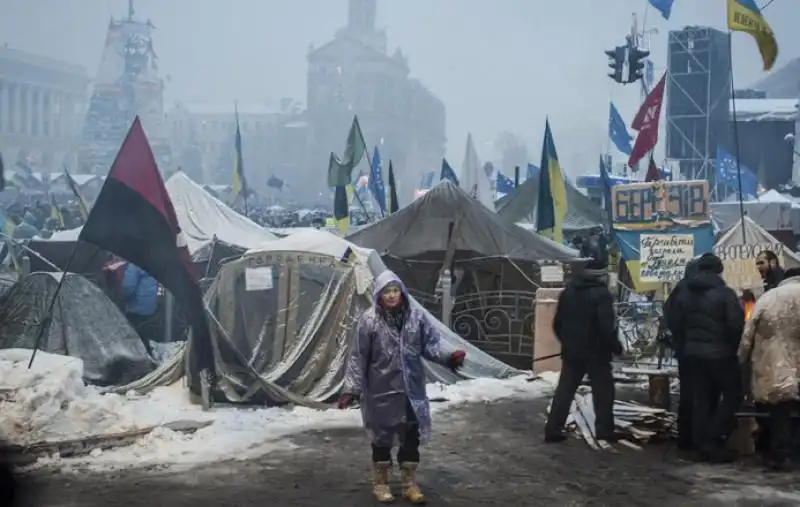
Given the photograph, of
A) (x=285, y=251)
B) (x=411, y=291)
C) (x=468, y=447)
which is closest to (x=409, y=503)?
(x=468, y=447)

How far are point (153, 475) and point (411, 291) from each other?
809 centimetres

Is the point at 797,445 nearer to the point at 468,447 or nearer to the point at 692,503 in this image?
the point at 692,503

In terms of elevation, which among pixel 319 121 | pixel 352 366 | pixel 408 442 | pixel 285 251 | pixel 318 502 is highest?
pixel 319 121

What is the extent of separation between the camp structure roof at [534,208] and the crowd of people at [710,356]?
15.8m

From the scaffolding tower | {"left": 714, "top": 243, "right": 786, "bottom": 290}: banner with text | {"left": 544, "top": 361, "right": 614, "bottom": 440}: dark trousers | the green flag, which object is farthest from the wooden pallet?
the scaffolding tower

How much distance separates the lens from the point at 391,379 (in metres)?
6.30

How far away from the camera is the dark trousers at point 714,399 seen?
299 inches

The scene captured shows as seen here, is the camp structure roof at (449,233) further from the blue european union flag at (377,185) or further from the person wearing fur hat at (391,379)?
the blue european union flag at (377,185)

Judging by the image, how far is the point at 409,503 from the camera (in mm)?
6402

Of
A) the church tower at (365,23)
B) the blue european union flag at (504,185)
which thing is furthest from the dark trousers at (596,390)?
the church tower at (365,23)

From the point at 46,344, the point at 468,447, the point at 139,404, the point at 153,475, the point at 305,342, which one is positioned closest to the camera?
the point at 153,475

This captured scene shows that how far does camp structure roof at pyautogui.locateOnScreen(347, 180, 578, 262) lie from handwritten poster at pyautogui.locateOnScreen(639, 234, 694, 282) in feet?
6.25

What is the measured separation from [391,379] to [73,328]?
7.15 meters

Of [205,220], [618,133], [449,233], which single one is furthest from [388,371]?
[618,133]
